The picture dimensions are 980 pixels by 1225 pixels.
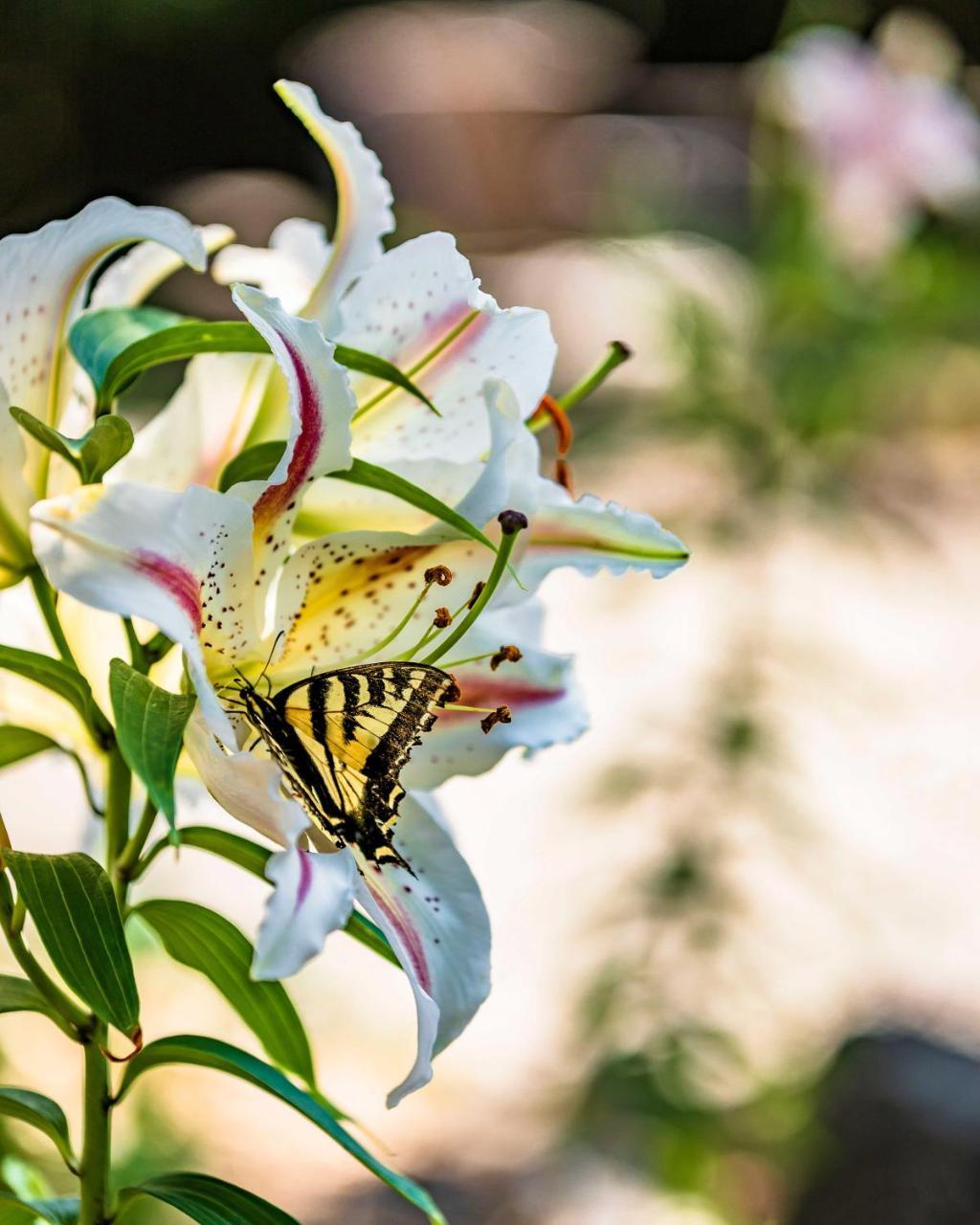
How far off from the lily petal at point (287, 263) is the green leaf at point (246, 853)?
0.16 metres

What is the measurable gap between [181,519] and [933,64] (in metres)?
1.65

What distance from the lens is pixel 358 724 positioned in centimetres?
39

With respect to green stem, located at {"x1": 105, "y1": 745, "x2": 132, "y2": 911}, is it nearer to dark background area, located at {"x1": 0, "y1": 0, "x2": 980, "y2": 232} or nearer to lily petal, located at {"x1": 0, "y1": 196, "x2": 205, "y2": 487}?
lily petal, located at {"x1": 0, "y1": 196, "x2": 205, "y2": 487}

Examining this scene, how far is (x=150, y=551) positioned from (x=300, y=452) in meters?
0.05

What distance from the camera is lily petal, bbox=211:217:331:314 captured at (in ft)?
1.64

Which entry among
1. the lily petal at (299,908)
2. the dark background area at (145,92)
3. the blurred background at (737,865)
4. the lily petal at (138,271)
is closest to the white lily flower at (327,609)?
the lily petal at (299,908)

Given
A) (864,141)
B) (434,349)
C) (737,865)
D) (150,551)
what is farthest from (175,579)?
(737,865)

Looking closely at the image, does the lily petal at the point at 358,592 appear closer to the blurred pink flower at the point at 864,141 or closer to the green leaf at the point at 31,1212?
the green leaf at the point at 31,1212

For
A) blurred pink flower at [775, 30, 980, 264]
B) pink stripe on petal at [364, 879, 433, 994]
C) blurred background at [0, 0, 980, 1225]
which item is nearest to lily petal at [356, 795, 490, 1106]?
pink stripe on petal at [364, 879, 433, 994]

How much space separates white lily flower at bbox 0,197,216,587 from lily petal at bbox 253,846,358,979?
0.13 meters

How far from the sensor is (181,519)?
14.5 inches

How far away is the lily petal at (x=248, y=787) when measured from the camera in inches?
13.6

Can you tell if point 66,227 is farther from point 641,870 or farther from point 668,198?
point 668,198

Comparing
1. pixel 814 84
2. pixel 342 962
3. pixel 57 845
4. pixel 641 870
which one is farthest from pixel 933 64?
pixel 57 845
